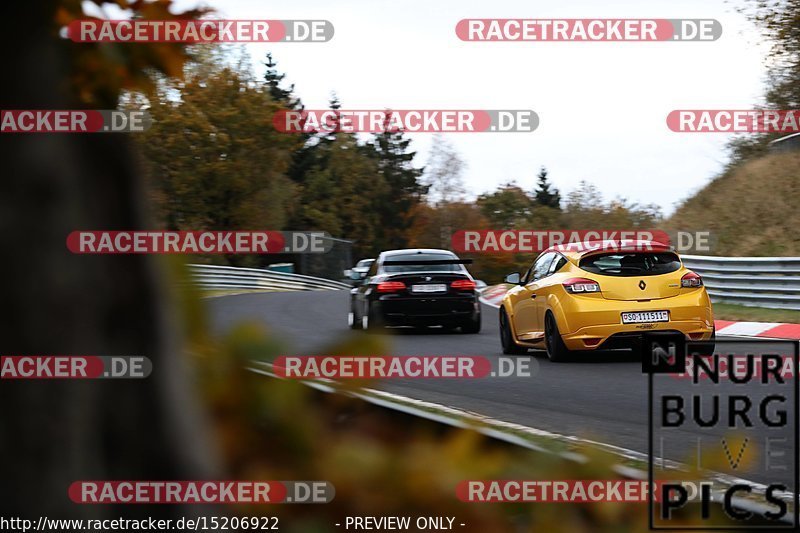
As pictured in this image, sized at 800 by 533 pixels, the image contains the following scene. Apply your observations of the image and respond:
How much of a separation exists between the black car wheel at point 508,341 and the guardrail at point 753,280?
678 cm

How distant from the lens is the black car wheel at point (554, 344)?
40.5 ft

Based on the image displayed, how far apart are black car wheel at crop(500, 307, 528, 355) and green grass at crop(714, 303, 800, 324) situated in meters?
5.63

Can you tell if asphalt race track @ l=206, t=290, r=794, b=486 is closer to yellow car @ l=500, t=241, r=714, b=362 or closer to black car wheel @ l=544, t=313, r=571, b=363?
black car wheel @ l=544, t=313, r=571, b=363

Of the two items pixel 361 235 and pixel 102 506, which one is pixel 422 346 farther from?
pixel 361 235

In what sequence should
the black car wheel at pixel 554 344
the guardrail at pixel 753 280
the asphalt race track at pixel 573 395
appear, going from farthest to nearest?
the guardrail at pixel 753 280
the black car wheel at pixel 554 344
the asphalt race track at pixel 573 395

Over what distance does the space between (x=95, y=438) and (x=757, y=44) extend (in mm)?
34604

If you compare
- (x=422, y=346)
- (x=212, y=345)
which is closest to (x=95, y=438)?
(x=212, y=345)

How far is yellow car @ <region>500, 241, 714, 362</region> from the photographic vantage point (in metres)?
12.0

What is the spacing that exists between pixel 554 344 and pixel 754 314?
25.1ft

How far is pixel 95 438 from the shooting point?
92cm

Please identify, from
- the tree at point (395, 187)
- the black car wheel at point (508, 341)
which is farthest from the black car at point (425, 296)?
the tree at point (395, 187)

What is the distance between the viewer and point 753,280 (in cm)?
1994

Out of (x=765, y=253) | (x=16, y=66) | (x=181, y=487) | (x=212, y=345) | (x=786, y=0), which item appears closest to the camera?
(x=16, y=66)
